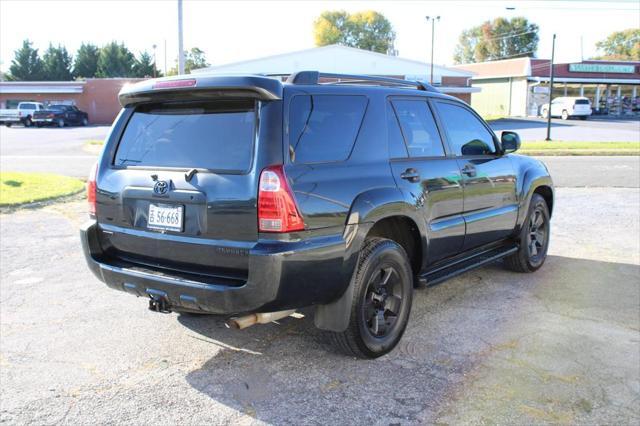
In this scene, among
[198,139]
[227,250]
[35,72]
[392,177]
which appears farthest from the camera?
[35,72]

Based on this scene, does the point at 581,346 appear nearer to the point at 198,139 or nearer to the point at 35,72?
the point at 198,139

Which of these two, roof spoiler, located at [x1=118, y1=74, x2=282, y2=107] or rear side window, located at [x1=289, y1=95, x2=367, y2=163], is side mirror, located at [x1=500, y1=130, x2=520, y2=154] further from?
roof spoiler, located at [x1=118, y1=74, x2=282, y2=107]

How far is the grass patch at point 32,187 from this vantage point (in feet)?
34.0

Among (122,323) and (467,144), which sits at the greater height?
(467,144)

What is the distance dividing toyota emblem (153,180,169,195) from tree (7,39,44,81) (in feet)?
267

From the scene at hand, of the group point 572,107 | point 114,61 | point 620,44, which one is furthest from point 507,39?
point 114,61

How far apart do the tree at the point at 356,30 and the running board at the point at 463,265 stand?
369 ft

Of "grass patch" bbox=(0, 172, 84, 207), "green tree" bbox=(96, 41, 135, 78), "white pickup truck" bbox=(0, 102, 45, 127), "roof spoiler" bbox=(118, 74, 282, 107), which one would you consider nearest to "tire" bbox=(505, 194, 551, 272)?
"roof spoiler" bbox=(118, 74, 282, 107)

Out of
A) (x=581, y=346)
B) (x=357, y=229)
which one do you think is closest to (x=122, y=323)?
(x=357, y=229)

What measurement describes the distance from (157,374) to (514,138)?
404 centimetres

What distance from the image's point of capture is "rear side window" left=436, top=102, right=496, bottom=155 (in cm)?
514

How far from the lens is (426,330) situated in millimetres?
4656

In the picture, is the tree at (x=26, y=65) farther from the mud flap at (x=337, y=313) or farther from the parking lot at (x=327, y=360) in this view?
the mud flap at (x=337, y=313)

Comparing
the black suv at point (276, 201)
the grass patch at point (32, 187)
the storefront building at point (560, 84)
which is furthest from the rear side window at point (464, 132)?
the storefront building at point (560, 84)
